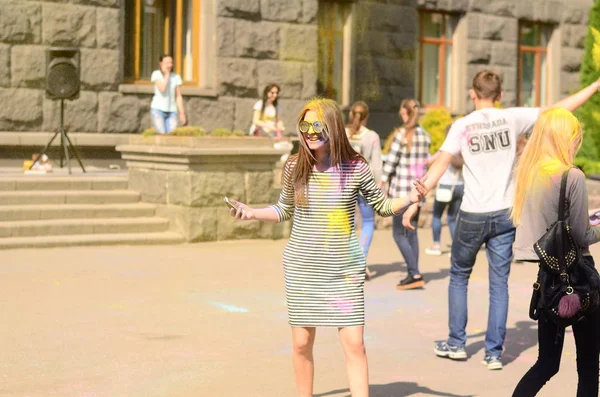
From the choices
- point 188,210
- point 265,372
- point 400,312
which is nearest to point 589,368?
point 265,372

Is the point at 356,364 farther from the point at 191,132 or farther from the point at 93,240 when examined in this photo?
the point at 191,132

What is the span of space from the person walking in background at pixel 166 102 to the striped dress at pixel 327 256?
35.6 ft

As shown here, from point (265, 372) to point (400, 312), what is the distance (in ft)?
8.76

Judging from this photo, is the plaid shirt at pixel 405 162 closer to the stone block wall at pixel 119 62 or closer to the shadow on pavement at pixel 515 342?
the shadow on pavement at pixel 515 342

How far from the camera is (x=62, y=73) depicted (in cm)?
1617

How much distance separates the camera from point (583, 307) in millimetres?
5773

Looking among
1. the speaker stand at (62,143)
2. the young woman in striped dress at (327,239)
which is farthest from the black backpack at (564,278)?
the speaker stand at (62,143)

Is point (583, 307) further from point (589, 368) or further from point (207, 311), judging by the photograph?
point (207, 311)

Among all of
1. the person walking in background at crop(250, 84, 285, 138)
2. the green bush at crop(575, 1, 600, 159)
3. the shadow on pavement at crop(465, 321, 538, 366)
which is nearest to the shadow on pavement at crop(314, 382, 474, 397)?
the shadow on pavement at crop(465, 321, 538, 366)

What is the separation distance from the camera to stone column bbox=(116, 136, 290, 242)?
14.0 meters

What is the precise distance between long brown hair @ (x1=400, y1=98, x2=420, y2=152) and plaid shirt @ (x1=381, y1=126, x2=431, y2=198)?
0.03 metres

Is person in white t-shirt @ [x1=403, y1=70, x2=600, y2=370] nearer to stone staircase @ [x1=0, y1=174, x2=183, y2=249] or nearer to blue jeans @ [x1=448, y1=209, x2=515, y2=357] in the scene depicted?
blue jeans @ [x1=448, y1=209, x2=515, y2=357]

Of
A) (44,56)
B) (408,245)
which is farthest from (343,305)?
(44,56)

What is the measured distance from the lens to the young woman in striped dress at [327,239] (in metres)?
6.00
